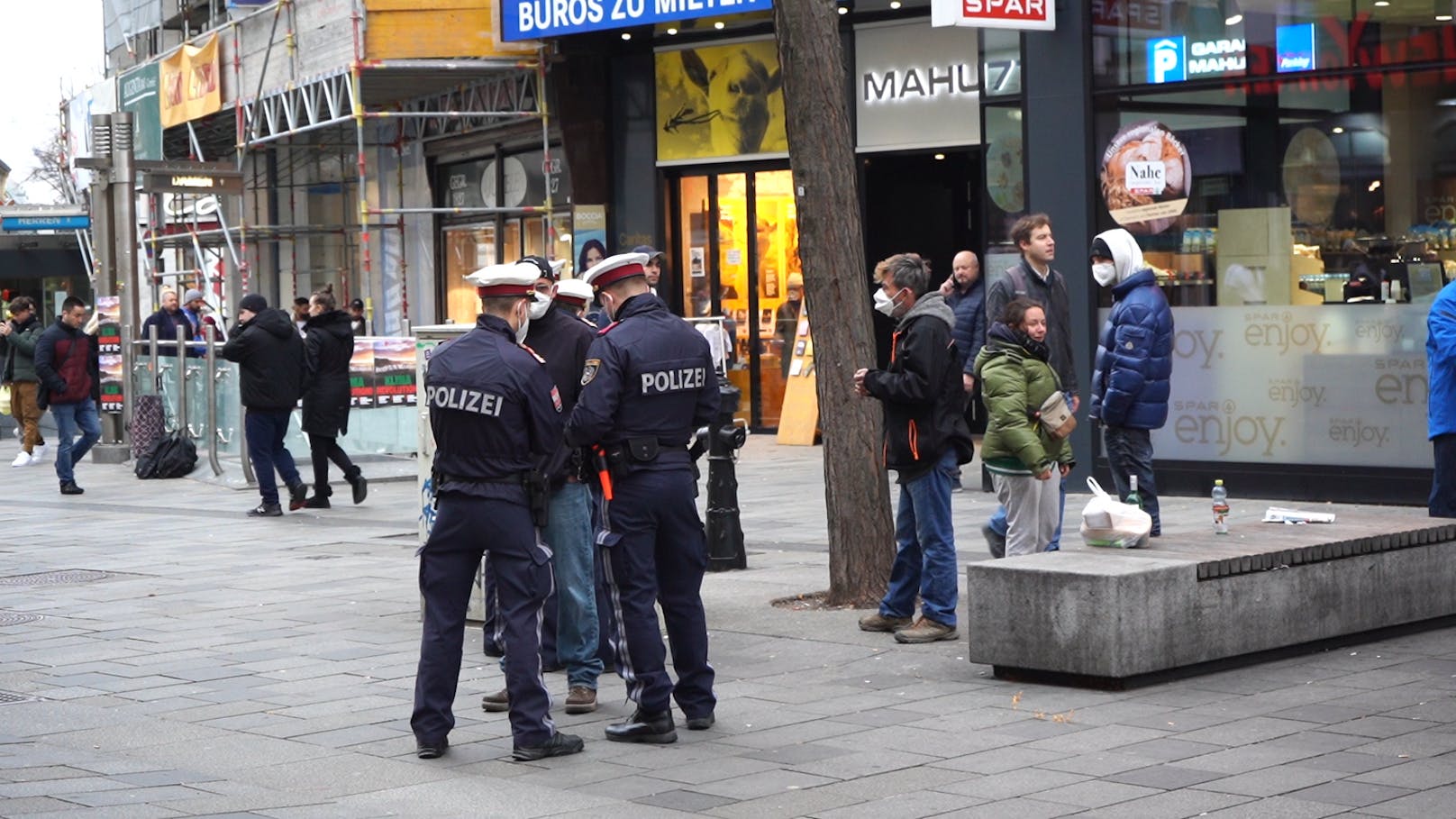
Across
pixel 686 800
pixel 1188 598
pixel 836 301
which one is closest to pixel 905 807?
pixel 686 800

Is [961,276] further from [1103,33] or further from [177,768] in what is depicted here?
[177,768]

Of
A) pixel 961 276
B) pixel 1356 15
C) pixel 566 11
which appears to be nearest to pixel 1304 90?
pixel 1356 15

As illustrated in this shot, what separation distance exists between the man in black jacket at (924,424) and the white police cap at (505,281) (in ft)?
6.81

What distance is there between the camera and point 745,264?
70.7ft

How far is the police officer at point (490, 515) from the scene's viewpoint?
273 inches

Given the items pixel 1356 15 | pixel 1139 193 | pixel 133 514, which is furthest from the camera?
pixel 133 514

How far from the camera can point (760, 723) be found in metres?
7.41

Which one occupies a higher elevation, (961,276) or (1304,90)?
(1304,90)

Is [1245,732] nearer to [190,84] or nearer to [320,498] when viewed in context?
[320,498]

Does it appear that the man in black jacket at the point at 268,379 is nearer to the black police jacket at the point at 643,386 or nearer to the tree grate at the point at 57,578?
the tree grate at the point at 57,578

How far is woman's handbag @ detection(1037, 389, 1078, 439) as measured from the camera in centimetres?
908

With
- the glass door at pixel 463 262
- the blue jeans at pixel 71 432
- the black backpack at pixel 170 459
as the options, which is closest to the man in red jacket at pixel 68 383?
the blue jeans at pixel 71 432

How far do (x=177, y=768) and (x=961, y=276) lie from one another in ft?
30.4

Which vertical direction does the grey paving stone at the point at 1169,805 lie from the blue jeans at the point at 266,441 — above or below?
below
